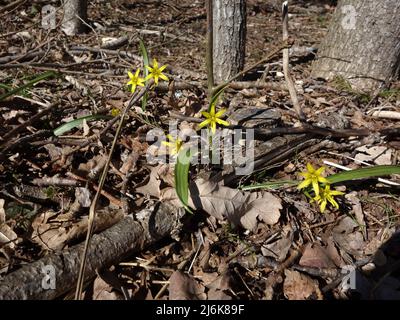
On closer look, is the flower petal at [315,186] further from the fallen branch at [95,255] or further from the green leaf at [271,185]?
the fallen branch at [95,255]

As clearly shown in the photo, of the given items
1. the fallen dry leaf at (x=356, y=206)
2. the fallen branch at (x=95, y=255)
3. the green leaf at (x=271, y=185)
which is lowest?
the fallen dry leaf at (x=356, y=206)

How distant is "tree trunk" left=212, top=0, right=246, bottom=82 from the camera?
272cm

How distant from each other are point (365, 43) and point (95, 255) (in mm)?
2624

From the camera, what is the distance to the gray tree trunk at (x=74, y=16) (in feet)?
12.2

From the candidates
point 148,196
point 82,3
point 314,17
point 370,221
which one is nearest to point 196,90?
point 148,196

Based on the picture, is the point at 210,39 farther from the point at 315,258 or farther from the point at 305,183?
the point at 315,258

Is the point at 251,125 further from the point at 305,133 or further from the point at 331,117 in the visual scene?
the point at 331,117

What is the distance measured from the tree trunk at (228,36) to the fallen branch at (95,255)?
5.61 ft

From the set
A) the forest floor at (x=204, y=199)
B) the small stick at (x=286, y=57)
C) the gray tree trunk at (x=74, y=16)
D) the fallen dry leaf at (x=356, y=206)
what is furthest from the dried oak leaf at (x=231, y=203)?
the gray tree trunk at (x=74, y=16)

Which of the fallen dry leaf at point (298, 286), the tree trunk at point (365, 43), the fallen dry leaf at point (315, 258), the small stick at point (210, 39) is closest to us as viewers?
the fallen dry leaf at point (298, 286)

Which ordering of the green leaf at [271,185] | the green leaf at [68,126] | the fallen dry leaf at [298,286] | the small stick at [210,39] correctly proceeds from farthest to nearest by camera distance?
1. the green leaf at [68,126]
2. the green leaf at [271,185]
3. the small stick at [210,39]
4. the fallen dry leaf at [298,286]

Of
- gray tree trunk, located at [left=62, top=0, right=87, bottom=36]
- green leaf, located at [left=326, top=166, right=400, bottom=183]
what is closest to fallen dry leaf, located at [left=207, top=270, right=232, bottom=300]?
green leaf, located at [left=326, top=166, right=400, bottom=183]

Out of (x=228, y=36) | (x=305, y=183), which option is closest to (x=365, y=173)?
(x=305, y=183)

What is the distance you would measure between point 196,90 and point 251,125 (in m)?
0.79
